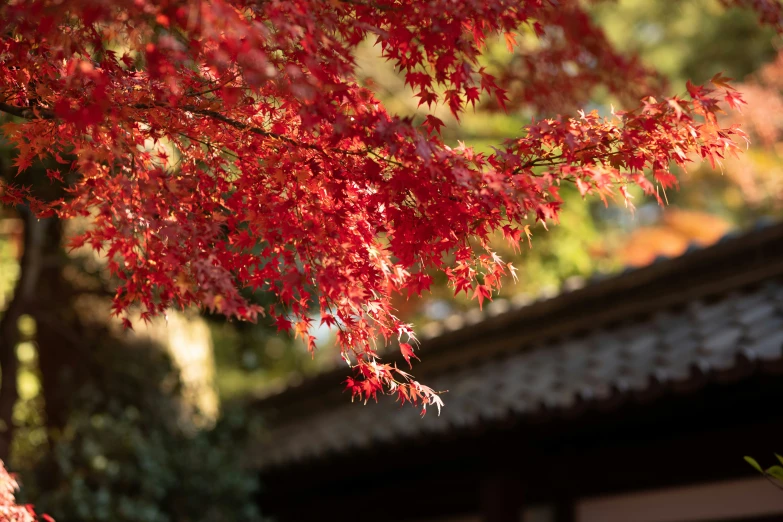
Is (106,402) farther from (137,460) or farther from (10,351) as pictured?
(10,351)

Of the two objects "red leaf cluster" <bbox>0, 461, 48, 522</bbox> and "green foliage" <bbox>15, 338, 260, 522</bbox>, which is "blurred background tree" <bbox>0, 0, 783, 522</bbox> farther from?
"red leaf cluster" <bbox>0, 461, 48, 522</bbox>

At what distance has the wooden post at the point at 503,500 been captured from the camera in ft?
17.4

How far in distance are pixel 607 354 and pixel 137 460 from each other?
3778mm

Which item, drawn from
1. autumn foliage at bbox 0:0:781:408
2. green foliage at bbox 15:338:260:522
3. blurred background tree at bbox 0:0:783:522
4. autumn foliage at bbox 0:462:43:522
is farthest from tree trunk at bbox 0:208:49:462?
autumn foliage at bbox 0:0:781:408

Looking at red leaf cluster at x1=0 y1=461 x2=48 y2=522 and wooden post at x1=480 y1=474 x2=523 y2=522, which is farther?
wooden post at x1=480 y1=474 x2=523 y2=522

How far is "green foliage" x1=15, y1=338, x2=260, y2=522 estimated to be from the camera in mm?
6066

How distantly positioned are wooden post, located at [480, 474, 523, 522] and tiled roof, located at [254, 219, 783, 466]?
0.51 m

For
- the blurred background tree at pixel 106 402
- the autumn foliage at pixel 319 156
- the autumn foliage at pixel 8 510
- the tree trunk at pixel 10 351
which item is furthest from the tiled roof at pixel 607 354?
the autumn foliage at pixel 8 510

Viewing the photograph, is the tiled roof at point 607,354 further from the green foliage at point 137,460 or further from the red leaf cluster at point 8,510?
the red leaf cluster at point 8,510

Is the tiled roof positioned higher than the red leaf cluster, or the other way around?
the tiled roof

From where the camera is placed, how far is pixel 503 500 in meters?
5.36

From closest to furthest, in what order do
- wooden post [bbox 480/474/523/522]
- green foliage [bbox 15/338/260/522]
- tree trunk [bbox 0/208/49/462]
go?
wooden post [bbox 480/474/523/522], tree trunk [bbox 0/208/49/462], green foliage [bbox 15/338/260/522]

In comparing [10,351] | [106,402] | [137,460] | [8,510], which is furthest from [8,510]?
[106,402]

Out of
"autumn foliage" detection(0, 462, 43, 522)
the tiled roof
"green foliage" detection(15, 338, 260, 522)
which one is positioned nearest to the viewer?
"autumn foliage" detection(0, 462, 43, 522)
